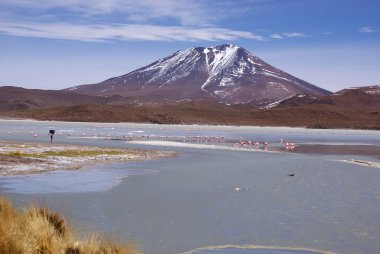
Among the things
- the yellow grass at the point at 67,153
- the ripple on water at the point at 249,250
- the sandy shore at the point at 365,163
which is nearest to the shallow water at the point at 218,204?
the ripple on water at the point at 249,250

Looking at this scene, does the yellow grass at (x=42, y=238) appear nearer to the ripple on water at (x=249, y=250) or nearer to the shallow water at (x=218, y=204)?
the shallow water at (x=218, y=204)

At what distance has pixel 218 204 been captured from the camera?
13.5 m

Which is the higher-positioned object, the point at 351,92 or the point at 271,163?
A: the point at 351,92

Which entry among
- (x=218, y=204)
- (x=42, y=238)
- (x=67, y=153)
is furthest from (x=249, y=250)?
(x=67, y=153)

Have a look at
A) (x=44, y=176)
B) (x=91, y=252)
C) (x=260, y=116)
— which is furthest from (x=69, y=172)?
(x=260, y=116)

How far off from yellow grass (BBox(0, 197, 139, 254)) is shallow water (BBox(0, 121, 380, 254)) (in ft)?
6.46

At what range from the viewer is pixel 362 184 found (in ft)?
57.6

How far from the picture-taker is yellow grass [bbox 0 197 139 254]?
5.98 m

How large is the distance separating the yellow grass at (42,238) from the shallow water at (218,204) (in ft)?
6.46

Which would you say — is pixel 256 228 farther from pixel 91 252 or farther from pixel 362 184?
pixel 362 184

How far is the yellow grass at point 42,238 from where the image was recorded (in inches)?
235

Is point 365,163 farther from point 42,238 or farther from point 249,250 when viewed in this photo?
point 42,238

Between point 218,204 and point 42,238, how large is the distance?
7.36 meters

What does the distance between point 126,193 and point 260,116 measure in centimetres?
8647
